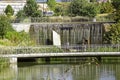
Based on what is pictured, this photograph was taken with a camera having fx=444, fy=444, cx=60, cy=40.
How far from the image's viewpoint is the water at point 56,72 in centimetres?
2592

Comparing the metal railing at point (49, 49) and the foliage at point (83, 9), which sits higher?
the foliage at point (83, 9)

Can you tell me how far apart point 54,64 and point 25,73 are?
407 cm

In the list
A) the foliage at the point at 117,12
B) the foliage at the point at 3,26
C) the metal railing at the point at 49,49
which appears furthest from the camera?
the foliage at the point at 117,12

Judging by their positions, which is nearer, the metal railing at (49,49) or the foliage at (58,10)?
the metal railing at (49,49)

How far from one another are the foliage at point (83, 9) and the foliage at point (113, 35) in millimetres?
10227

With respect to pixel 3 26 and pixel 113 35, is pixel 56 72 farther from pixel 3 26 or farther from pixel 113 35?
pixel 113 35

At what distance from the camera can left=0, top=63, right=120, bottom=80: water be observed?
2592cm

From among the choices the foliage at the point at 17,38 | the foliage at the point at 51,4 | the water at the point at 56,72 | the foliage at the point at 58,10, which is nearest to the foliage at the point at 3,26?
the foliage at the point at 17,38

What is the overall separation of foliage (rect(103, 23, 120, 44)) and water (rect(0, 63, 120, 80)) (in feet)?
24.3

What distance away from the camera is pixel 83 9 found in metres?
52.7

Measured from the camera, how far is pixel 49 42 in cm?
4334

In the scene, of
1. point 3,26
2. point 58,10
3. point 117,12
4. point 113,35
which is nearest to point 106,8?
point 58,10

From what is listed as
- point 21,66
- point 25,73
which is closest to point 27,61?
point 21,66

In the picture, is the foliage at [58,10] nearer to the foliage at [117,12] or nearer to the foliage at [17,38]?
the foliage at [117,12]
